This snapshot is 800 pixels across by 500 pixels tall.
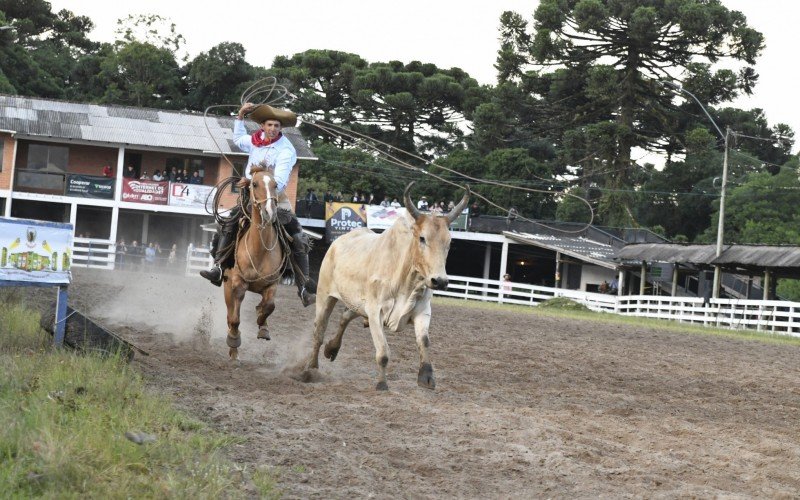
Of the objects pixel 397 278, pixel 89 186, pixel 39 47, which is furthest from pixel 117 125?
pixel 397 278

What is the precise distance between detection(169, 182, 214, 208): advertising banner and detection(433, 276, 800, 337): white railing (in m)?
11.3

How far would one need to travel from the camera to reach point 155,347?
1335 cm

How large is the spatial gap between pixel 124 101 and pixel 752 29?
124ft

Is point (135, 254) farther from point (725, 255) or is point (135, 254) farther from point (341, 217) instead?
point (725, 255)

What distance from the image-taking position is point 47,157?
48031 mm

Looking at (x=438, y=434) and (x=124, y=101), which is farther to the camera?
(x=124, y=101)

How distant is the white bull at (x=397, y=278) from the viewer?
33.9 ft

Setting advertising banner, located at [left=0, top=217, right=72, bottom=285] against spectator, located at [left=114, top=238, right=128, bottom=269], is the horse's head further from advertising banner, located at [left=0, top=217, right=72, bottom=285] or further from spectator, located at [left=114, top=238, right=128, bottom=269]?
spectator, located at [left=114, top=238, right=128, bottom=269]

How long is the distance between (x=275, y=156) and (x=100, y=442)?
6.55m

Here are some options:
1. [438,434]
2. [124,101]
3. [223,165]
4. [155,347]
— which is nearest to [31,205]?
[223,165]

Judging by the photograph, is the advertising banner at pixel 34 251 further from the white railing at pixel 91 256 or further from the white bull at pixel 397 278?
the white railing at pixel 91 256

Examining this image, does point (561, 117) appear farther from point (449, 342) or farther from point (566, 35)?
point (449, 342)

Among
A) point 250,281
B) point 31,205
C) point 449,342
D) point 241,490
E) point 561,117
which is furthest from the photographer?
point 561,117

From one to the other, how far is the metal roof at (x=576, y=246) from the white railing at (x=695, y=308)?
12.4 feet
